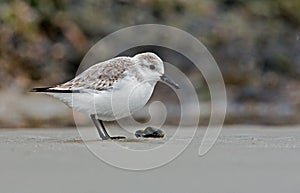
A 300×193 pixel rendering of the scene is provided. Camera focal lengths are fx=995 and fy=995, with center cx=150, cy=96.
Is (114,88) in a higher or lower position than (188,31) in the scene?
lower

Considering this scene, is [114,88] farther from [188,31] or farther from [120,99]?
[188,31]

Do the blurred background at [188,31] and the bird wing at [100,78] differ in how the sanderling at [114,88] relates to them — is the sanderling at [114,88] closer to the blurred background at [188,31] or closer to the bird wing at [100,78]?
the bird wing at [100,78]

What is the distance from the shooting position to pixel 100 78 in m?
7.23

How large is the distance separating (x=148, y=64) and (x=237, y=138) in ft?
3.93

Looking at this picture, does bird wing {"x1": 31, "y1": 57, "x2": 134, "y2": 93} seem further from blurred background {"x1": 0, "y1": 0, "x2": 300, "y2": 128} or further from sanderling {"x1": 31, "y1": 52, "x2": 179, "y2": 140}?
blurred background {"x1": 0, "y1": 0, "x2": 300, "y2": 128}

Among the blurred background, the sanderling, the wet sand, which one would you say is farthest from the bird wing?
the blurred background

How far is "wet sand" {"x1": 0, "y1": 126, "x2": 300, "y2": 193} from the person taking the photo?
18.4 ft

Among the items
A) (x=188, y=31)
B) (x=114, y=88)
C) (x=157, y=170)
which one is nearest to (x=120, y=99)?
(x=114, y=88)

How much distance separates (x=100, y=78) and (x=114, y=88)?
24 centimetres

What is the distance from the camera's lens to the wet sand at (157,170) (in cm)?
560

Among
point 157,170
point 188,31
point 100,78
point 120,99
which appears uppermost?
point 188,31

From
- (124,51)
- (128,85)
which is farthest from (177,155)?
(124,51)

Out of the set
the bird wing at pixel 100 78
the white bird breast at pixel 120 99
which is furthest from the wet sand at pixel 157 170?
the bird wing at pixel 100 78

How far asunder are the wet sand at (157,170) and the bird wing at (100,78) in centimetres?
40
